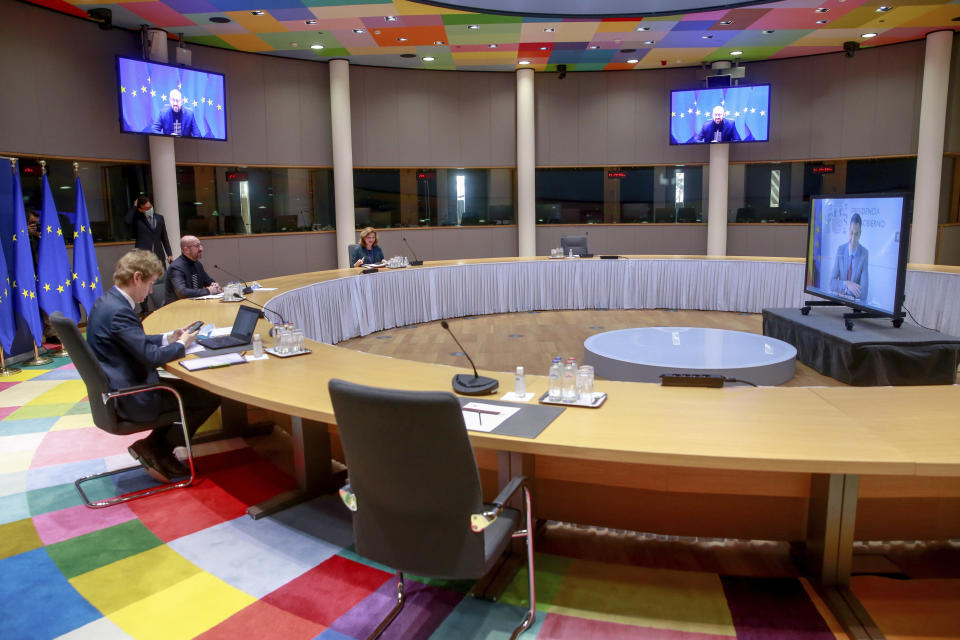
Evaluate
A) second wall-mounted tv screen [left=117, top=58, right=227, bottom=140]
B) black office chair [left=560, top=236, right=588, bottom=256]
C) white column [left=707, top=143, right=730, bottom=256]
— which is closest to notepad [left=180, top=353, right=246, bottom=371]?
second wall-mounted tv screen [left=117, top=58, right=227, bottom=140]

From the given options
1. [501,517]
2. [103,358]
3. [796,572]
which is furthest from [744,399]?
[103,358]

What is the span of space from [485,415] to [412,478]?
0.66m

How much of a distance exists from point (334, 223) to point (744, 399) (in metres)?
9.17

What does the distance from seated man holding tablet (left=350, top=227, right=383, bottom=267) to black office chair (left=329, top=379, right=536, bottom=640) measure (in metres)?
5.87

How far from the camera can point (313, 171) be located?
34.3ft

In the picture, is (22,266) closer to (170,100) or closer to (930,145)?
(170,100)

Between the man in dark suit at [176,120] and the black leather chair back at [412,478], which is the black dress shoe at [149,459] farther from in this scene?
the man in dark suit at [176,120]

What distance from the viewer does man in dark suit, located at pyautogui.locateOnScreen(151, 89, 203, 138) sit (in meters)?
7.84

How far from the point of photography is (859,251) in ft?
16.9

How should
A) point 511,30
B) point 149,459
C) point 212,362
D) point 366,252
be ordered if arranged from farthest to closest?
1. point 511,30
2. point 366,252
3. point 149,459
4. point 212,362

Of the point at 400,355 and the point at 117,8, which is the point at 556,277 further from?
the point at 117,8

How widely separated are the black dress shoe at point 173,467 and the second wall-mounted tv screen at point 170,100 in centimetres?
561

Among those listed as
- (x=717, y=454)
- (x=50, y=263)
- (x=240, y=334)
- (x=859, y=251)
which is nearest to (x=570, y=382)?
(x=717, y=454)

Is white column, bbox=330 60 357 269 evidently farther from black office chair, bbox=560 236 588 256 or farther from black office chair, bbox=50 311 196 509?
black office chair, bbox=50 311 196 509
